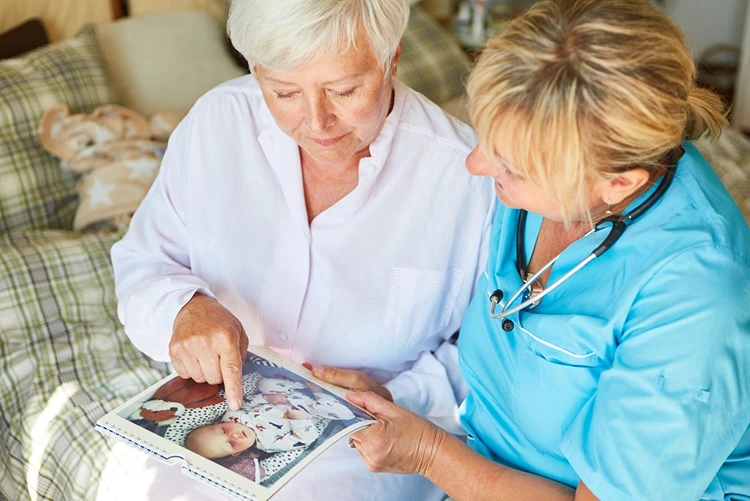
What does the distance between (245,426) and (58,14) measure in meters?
1.76

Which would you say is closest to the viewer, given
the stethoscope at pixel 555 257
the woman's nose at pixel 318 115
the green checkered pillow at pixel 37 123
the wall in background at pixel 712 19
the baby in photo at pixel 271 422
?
the stethoscope at pixel 555 257

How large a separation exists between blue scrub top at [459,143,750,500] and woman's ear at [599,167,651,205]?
0.05 meters

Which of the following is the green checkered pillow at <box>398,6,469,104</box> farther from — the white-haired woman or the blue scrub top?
the blue scrub top

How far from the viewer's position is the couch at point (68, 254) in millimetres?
1546

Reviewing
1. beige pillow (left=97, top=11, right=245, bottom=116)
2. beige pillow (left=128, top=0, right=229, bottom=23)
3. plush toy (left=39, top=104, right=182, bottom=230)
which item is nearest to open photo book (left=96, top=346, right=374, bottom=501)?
plush toy (left=39, top=104, right=182, bottom=230)

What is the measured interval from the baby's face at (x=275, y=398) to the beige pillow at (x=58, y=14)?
166 cm

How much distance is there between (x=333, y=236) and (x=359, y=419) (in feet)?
1.28

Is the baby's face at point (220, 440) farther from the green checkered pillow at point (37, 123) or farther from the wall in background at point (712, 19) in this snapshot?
the wall in background at point (712, 19)

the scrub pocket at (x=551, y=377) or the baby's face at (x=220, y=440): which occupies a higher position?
the scrub pocket at (x=551, y=377)

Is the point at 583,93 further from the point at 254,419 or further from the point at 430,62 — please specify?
the point at 430,62

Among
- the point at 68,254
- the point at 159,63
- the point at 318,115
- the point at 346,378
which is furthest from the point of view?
the point at 159,63

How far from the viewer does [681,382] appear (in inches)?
35.9

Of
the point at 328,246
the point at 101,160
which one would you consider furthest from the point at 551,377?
the point at 101,160

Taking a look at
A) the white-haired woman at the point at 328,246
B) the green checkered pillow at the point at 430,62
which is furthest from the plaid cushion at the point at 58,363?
the green checkered pillow at the point at 430,62
